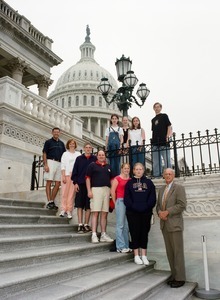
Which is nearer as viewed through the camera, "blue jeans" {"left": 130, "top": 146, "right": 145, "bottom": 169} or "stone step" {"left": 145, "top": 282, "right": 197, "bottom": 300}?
"stone step" {"left": 145, "top": 282, "right": 197, "bottom": 300}

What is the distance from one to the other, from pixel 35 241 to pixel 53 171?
2690 mm

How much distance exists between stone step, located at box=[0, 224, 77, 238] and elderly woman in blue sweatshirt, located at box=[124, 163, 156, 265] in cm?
144

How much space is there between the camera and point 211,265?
5.40 meters

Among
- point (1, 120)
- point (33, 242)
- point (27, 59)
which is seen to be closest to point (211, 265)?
point (33, 242)

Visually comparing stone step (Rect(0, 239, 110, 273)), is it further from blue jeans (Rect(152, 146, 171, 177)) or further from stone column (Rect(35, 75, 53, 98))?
stone column (Rect(35, 75, 53, 98))

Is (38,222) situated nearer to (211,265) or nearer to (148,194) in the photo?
(148,194)

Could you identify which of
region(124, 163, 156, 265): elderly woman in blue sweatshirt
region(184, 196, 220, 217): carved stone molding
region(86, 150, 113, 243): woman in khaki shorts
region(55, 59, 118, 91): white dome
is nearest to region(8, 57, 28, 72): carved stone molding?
region(86, 150, 113, 243): woman in khaki shorts

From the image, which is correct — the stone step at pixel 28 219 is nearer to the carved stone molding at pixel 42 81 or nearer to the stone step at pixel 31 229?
the stone step at pixel 31 229

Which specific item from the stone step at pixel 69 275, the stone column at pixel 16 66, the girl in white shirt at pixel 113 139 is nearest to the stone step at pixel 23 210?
the stone step at pixel 69 275

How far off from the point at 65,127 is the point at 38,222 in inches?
282

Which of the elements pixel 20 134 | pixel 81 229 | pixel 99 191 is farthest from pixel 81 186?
pixel 20 134

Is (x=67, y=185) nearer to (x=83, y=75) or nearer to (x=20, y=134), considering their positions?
(x=20, y=134)

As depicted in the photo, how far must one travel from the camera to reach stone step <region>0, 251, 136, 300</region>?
3052 mm

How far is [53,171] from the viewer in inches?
277
